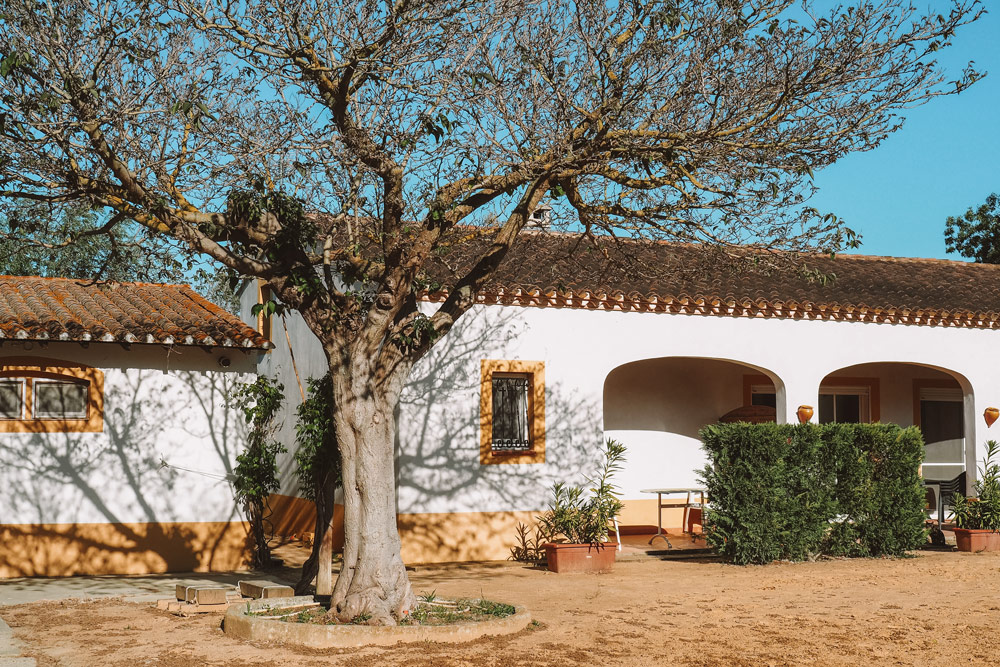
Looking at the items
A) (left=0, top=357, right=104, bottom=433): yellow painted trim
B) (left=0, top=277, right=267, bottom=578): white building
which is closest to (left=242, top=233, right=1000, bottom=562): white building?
(left=0, top=277, right=267, bottom=578): white building

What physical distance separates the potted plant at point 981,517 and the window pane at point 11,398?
12.2 meters

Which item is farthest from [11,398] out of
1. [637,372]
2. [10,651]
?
[637,372]

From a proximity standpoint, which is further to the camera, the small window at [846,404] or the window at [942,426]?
the window at [942,426]

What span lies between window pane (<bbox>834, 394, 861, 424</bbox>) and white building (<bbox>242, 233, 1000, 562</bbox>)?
0.11 feet

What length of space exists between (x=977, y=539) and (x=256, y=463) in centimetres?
964

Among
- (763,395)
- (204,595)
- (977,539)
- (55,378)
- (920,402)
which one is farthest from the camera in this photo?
(920,402)

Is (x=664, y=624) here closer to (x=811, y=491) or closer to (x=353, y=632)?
(x=353, y=632)

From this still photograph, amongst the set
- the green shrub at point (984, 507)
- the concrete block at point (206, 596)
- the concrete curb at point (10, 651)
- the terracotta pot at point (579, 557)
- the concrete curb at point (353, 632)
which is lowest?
the concrete curb at point (10, 651)

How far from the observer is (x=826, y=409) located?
18.3m

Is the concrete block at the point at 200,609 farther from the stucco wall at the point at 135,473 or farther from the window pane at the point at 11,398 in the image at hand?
the window pane at the point at 11,398

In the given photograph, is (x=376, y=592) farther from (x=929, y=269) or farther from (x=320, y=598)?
(x=929, y=269)

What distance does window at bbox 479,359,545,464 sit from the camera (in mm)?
14141

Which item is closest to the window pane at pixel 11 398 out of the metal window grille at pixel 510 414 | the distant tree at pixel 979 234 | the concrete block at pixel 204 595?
the concrete block at pixel 204 595

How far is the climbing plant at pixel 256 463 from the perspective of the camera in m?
12.9
